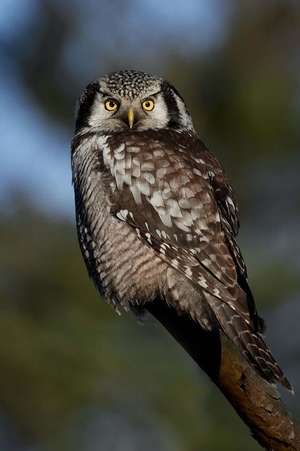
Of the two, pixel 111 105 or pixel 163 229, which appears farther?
pixel 111 105

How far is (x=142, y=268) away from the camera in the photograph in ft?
15.8

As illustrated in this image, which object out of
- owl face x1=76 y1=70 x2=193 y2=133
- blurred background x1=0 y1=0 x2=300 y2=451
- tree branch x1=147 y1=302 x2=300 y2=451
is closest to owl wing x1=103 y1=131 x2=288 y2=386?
tree branch x1=147 y1=302 x2=300 y2=451

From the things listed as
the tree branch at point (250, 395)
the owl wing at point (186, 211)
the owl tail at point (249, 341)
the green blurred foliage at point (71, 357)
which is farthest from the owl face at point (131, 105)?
the green blurred foliage at point (71, 357)

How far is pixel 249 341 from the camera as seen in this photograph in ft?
Result: 13.6

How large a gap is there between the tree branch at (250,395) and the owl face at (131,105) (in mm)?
1603

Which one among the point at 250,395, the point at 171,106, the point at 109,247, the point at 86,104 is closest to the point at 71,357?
the point at 86,104

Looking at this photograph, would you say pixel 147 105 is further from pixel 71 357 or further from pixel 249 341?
pixel 71 357

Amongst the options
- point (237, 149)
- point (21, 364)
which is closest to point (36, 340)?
point (21, 364)

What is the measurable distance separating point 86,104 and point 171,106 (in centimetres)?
43

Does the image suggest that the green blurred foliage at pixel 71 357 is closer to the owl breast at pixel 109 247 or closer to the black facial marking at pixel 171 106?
the black facial marking at pixel 171 106

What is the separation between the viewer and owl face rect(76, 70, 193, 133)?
5477 millimetres

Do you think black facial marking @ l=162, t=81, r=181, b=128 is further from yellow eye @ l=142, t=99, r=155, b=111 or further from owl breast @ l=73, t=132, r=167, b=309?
owl breast @ l=73, t=132, r=167, b=309

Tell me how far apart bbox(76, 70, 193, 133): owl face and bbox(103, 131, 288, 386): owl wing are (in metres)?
0.29

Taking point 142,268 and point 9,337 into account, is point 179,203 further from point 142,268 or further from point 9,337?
point 9,337
